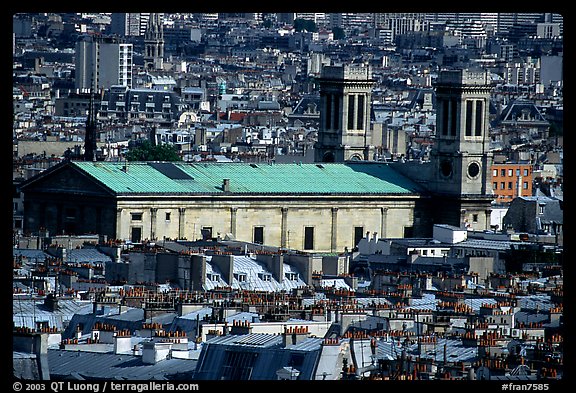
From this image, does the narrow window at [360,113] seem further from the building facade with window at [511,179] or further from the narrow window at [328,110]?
the building facade with window at [511,179]

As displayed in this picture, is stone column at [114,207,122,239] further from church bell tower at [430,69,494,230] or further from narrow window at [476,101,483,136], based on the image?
narrow window at [476,101,483,136]

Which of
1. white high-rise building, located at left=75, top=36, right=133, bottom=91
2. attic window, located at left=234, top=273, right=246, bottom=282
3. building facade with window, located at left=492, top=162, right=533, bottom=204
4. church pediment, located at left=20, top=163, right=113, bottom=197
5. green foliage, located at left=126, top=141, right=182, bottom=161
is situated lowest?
white high-rise building, located at left=75, top=36, right=133, bottom=91

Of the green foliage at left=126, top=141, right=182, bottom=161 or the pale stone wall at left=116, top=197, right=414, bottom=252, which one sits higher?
the pale stone wall at left=116, top=197, right=414, bottom=252

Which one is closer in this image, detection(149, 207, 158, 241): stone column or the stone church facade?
detection(149, 207, 158, 241): stone column

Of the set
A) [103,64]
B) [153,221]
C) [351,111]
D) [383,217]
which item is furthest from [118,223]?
[103,64]

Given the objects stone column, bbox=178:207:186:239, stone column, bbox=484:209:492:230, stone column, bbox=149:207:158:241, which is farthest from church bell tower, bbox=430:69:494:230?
stone column, bbox=149:207:158:241
